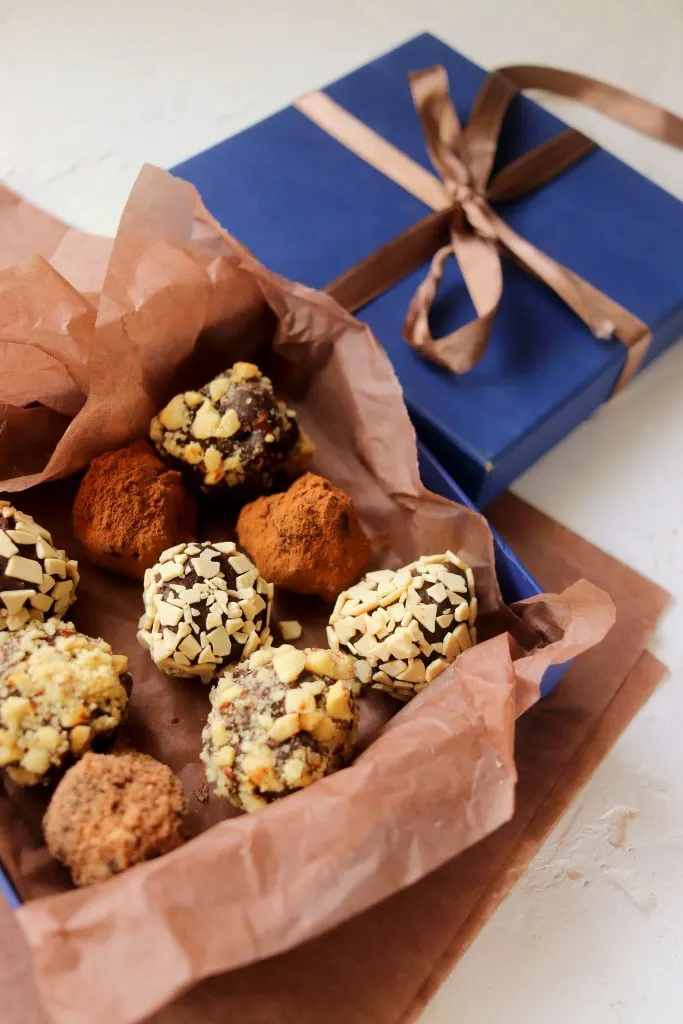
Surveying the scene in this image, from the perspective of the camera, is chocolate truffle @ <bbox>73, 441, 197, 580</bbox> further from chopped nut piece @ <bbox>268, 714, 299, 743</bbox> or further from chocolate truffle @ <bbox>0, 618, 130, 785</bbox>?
chopped nut piece @ <bbox>268, 714, 299, 743</bbox>

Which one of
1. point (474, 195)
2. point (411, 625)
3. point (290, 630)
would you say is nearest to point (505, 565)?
point (411, 625)

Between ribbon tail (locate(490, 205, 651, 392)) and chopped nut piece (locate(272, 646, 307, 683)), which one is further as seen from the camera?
ribbon tail (locate(490, 205, 651, 392))

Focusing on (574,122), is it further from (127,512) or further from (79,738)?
(79,738)

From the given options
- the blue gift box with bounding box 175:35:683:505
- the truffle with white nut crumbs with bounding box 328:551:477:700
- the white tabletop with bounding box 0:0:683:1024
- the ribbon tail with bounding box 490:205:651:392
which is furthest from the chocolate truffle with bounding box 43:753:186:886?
the ribbon tail with bounding box 490:205:651:392

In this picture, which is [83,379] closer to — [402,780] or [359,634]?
[359,634]

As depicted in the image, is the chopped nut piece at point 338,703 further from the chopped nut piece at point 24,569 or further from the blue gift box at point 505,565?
the chopped nut piece at point 24,569

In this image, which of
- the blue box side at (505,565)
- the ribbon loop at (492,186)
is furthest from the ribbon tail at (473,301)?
the blue box side at (505,565)
